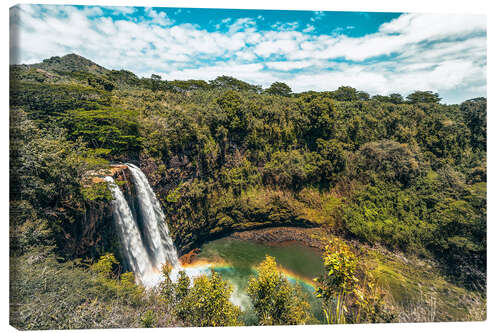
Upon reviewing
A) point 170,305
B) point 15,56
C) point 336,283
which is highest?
point 15,56

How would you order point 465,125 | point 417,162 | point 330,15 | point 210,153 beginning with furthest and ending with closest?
1. point 210,153
2. point 417,162
3. point 465,125
4. point 330,15

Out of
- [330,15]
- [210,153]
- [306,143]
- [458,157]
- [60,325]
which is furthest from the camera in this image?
[306,143]

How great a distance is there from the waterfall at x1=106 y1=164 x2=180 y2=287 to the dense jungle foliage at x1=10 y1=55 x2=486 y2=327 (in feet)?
1.68

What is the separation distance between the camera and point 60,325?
3250mm

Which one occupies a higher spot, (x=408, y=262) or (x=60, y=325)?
(x=60, y=325)

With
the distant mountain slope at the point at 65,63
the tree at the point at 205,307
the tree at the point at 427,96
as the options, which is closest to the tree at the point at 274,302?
the tree at the point at 205,307

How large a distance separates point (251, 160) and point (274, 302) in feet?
25.0

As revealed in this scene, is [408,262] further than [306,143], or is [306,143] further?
[306,143]

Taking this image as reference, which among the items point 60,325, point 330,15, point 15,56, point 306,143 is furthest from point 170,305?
point 306,143

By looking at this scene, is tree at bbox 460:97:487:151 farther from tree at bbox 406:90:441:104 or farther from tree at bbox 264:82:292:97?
tree at bbox 264:82:292:97

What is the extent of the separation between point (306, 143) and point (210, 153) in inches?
214

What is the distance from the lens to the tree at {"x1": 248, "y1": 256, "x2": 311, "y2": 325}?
160 inches

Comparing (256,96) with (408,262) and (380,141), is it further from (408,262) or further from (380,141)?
(408,262)

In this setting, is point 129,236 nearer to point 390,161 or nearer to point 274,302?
point 274,302
